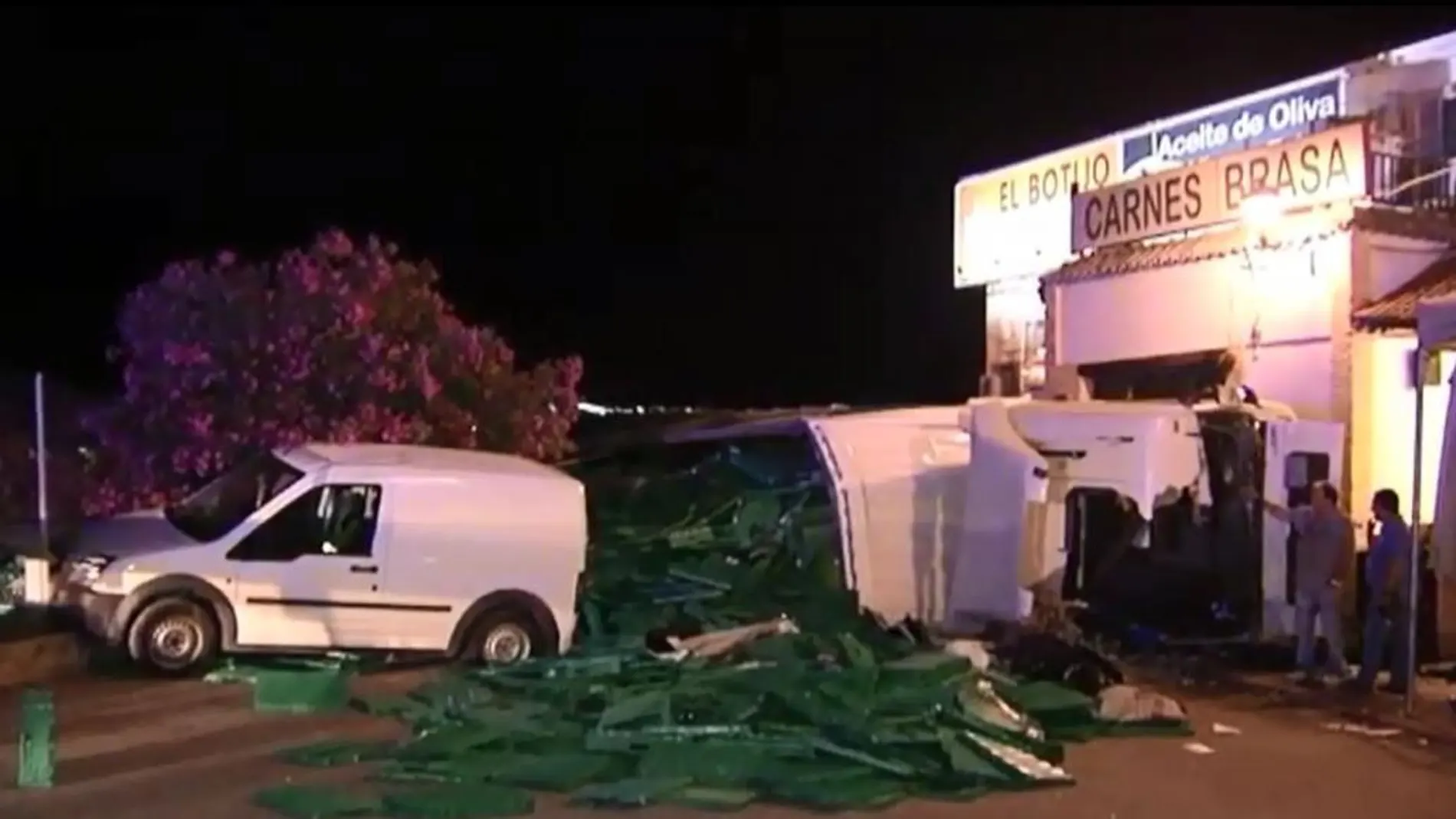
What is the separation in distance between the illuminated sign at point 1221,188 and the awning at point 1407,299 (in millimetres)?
1031

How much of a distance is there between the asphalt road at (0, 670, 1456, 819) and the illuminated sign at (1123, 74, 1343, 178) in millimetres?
11261

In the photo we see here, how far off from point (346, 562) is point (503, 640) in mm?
1544

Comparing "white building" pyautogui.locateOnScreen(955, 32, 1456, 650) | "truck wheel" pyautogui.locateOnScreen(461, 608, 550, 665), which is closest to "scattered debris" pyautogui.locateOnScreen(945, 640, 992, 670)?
"truck wheel" pyautogui.locateOnScreen(461, 608, 550, 665)

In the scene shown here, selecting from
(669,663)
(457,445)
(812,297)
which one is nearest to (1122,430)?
(669,663)

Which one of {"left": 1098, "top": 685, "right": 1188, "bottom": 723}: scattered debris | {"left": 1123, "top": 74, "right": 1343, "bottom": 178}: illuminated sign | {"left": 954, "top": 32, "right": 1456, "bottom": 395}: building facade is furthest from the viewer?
{"left": 1123, "top": 74, "right": 1343, "bottom": 178}: illuminated sign

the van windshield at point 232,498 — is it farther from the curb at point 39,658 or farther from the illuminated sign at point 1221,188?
the illuminated sign at point 1221,188

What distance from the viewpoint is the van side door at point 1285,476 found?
17188 mm

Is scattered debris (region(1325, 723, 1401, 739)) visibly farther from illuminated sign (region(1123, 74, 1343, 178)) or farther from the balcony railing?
illuminated sign (region(1123, 74, 1343, 178))

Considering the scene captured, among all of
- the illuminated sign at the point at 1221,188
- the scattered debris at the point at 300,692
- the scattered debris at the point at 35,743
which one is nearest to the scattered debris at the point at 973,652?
the scattered debris at the point at 300,692

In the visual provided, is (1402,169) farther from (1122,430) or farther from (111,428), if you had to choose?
(111,428)

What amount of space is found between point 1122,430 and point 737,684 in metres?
6.53

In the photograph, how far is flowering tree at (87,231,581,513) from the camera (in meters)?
19.5

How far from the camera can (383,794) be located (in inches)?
415

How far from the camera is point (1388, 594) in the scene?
14938mm
